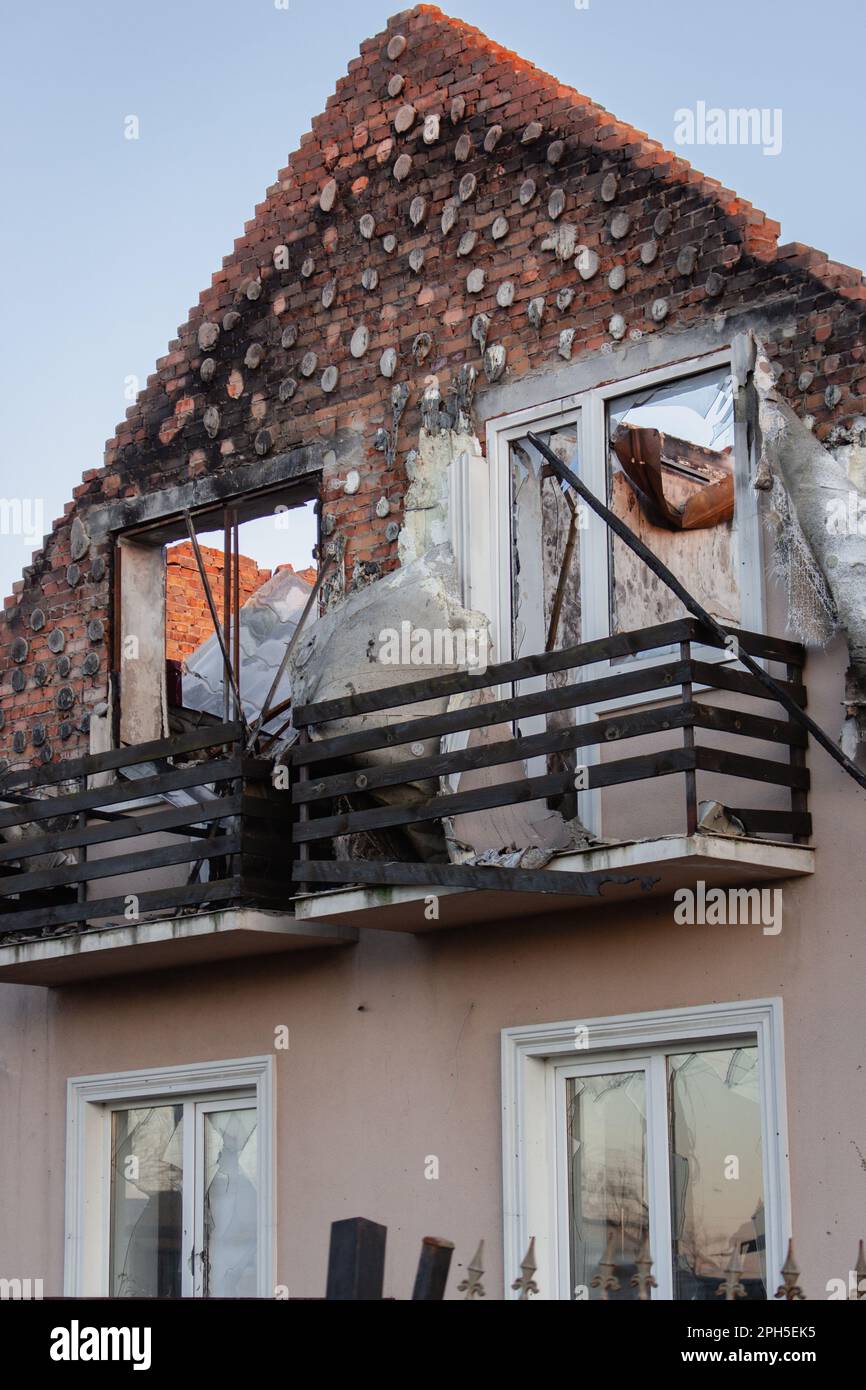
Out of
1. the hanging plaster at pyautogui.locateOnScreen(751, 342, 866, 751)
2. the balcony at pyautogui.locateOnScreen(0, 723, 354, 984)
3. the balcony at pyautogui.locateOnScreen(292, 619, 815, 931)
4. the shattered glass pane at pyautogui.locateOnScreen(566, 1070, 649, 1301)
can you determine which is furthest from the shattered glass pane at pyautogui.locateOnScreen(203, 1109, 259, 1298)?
the hanging plaster at pyautogui.locateOnScreen(751, 342, 866, 751)

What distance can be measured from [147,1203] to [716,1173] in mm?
3691

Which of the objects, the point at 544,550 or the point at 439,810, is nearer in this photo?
the point at 439,810

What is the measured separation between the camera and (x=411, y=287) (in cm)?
1039

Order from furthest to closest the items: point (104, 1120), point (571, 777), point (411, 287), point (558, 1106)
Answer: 1. point (104, 1120)
2. point (411, 287)
3. point (558, 1106)
4. point (571, 777)

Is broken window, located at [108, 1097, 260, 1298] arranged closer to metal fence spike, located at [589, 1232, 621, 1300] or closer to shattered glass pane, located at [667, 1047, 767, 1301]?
metal fence spike, located at [589, 1232, 621, 1300]

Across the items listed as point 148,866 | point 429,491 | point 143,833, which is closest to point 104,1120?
point 148,866

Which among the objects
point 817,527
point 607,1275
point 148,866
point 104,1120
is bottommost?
point 607,1275

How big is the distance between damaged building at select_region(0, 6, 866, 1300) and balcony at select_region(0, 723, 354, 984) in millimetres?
34

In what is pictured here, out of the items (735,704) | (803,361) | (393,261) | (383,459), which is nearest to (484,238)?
(393,261)

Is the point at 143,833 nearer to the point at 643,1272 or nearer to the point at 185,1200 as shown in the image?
the point at 185,1200

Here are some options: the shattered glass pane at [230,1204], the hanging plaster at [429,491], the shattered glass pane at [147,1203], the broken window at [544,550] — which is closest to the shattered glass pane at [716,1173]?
the broken window at [544,550]

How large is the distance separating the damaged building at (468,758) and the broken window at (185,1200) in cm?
3

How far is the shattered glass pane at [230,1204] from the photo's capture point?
9.89 m

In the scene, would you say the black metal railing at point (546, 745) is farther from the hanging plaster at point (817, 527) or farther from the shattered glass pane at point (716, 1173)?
the shattered glass pane at point (716, 1173)
